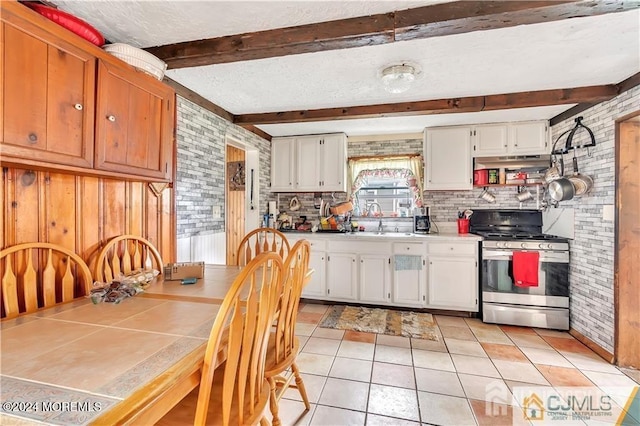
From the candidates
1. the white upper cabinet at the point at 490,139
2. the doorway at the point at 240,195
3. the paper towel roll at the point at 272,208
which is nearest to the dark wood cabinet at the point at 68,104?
the doorway at the point at 240,195

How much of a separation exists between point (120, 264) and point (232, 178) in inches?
99.7

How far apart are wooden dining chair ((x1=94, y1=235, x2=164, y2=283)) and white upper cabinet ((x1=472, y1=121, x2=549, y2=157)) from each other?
11.6 feet

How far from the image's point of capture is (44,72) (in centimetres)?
119

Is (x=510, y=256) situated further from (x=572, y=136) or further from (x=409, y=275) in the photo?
(x=572, y=136)

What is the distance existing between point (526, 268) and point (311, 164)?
2.75m

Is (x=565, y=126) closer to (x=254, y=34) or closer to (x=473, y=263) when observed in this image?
(x=473, y=263)

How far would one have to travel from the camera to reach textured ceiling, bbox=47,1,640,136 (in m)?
1.51

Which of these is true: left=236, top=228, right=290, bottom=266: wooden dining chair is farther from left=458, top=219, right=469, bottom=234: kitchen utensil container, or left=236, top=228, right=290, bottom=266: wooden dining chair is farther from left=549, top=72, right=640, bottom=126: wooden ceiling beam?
left=549, top=72, right=640, bottom=126: wooden ceiling beam

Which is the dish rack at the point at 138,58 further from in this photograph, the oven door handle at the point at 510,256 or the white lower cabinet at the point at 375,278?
the oven door handle at the point at 510,256

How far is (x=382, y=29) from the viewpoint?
154 cm

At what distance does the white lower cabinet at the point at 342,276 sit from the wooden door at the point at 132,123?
2.17m

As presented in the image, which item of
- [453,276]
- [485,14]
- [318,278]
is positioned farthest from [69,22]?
[453,276]

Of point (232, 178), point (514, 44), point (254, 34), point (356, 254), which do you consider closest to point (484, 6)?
point (514, 44)

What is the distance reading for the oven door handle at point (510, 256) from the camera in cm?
285
